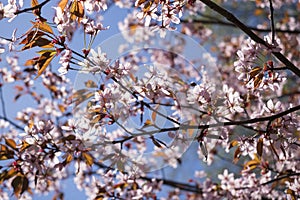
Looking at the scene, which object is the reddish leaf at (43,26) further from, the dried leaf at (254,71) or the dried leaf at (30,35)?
the dried leaf at (254,71)

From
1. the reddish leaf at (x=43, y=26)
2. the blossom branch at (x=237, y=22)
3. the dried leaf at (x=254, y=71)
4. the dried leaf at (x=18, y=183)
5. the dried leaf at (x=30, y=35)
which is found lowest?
the dried leaf at (x=18, y=183)

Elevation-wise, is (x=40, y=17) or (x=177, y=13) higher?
(x=177, y=13)

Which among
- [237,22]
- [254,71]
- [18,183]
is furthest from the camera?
[18,183]

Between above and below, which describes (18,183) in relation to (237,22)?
below

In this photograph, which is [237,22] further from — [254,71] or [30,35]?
[30,35]

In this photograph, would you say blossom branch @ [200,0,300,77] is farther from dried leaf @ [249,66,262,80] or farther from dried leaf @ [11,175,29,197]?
dried leaf @ [11,175,29,197]

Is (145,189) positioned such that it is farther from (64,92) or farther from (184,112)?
(64,92)

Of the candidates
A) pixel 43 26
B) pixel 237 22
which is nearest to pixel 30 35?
pixel 43 26

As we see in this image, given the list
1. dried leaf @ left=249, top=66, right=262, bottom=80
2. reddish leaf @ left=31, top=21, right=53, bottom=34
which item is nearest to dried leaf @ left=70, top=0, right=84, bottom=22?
reddish leaf @ left=31, top=21, right=53, bottom=34

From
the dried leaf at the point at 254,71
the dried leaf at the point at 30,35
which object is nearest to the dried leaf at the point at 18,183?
the dried leaf at the point at 30,35

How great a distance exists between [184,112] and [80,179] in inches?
67.3

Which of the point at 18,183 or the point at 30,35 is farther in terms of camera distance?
the point at 18,183

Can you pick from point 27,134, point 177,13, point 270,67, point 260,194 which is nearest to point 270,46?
point 270,67

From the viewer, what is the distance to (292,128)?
1.10m
